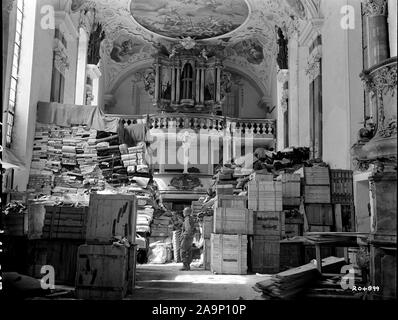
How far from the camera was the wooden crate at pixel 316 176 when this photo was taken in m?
10.2

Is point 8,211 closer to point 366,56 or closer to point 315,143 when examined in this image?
point 366,56

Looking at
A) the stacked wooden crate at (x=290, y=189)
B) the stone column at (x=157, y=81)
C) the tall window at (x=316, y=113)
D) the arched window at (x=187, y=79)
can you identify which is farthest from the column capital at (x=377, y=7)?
the stone column at (x=157, y=81)

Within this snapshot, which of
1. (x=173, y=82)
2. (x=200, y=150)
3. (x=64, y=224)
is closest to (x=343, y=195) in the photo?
(x=64, y=224)

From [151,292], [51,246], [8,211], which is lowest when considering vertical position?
[151,292]

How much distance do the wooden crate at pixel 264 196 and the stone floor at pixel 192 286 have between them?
1.55 m

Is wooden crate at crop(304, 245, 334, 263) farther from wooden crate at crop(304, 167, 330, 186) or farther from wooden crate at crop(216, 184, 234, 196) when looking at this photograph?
wooden crate at crop(216, 184, 234, 196)

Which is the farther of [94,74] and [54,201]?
[94,74]

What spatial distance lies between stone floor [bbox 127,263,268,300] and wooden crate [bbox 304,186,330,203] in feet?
7.16

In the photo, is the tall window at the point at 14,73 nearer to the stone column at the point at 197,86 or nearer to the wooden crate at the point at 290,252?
the wooden crate at the point at 290,252

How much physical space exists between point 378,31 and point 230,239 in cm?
490

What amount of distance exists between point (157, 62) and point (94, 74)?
326cm
